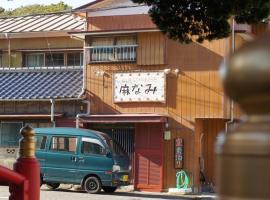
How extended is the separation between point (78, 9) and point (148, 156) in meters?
6.09

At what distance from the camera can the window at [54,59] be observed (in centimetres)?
2607

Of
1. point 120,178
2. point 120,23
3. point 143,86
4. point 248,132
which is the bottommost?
point 120,178

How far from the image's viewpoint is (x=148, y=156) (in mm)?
22172

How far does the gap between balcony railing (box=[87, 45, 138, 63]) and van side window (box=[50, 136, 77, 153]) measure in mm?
3854

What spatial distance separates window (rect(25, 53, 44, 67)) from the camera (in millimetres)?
26355

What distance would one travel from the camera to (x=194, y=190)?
21.7m

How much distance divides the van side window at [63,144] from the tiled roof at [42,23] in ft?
18.2

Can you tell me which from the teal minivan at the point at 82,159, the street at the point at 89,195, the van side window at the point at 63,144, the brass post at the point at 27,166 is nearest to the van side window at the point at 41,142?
the teal minivan at the point at 82,159

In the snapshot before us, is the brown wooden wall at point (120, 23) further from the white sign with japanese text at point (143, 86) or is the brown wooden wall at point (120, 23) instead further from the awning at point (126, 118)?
the awning at point (126, 118)

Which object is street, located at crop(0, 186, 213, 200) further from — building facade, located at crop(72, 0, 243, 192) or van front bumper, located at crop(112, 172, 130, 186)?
building facade, located at crop(72, 0, 243, 192)

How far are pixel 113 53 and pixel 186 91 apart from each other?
9.85 feet

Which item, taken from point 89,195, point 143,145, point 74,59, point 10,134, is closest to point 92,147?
point 89,195

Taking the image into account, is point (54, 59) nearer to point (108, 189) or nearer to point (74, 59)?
point (74, 59)

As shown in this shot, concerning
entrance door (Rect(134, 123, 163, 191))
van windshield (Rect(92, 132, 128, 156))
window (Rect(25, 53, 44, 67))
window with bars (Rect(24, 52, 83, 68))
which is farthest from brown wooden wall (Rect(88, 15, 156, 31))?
van windshield (Rect(92, 132, 128, 156))
